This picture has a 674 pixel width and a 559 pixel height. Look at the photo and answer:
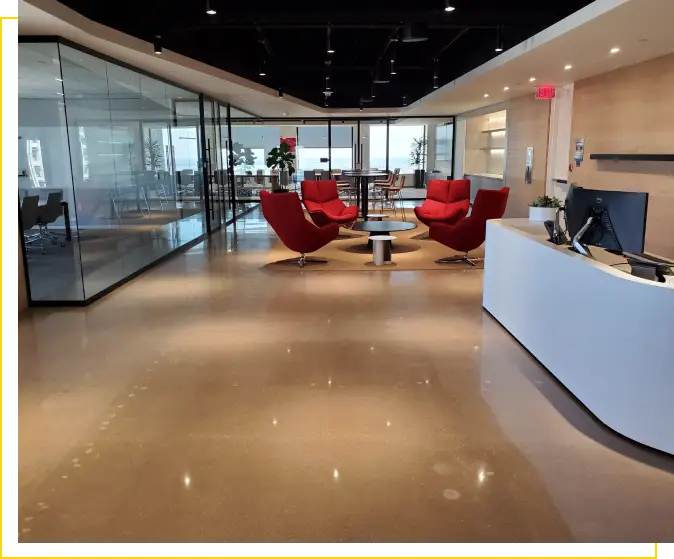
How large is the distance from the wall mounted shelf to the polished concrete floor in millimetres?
3669

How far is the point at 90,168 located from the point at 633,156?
7.20 meters

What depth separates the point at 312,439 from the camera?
11.0 ft

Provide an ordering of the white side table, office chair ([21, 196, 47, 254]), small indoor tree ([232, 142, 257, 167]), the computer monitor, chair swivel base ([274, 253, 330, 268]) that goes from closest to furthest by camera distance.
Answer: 1. the computer monitor
2. office chair ([21, 196, 47, 254])
3. the white side table
4. chair swivel base ([274, 253, 330, 268])
5. small indoor tree ([232, 142, 257, 167])

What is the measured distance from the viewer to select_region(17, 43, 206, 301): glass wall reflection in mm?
5695

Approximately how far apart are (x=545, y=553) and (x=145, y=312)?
16.0 feet

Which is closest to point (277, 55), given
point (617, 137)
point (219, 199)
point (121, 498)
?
point (219, 199)

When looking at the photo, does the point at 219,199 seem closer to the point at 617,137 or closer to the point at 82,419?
the point at 617,137

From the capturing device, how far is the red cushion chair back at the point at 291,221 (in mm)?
7953

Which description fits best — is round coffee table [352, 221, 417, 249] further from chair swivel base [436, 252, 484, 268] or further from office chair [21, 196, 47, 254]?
office chair [21, 196, 47, 254]

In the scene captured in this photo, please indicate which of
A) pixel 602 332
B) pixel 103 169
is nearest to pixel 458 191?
pixel 103 169

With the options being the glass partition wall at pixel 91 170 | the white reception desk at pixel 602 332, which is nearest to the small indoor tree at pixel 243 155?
the glass partition wall at pixel 91 170

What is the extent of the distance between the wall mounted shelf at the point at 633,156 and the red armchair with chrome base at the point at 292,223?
436 cm

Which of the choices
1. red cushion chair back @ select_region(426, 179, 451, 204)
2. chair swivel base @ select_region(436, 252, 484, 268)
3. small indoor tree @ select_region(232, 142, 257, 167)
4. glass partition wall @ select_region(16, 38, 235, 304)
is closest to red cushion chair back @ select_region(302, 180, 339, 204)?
red cushion chair back @ select_region(426, 179, 451, 204)

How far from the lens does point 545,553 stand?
2316mm
